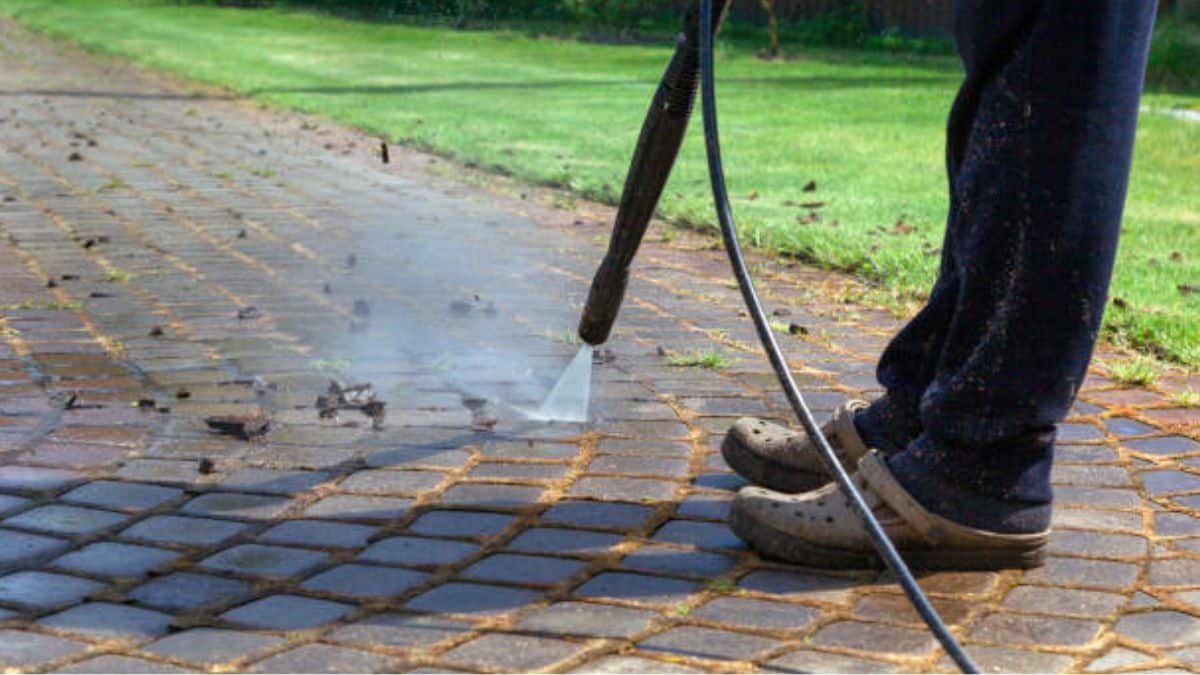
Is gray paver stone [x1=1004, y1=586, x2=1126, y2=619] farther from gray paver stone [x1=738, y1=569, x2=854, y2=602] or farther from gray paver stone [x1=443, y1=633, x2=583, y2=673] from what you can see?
gray paver stone [x1=443, y1=633, x2=583, y2=673]

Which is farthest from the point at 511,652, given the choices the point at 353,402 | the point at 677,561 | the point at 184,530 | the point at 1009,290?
the point at 353,402

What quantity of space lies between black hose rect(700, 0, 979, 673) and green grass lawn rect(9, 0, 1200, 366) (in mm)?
2200

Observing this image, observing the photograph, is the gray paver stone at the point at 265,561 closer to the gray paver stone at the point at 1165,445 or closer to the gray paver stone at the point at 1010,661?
the gray paver stone at the point at 1010,661

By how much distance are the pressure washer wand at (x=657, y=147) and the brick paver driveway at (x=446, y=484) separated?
41 cm

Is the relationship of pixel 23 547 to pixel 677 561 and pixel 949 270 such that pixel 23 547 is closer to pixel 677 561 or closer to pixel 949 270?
pixel 677 561

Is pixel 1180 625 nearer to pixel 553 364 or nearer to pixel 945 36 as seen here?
pixel 553 364

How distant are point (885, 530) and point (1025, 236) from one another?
522 millimetres

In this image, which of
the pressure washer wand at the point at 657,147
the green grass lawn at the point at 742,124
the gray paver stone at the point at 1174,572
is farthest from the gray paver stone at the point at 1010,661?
the green grass lawn at the point at 742,124

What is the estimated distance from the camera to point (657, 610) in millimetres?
2838

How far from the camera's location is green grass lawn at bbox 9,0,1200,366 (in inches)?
251

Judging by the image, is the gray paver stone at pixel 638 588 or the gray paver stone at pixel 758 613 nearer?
the gray paver stone at pixel 758 613

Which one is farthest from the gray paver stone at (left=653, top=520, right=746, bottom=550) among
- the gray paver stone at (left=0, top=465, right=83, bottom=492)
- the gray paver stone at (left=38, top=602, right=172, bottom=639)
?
the gray paver stone at (left=0, top=465, right=83, bottom=492)

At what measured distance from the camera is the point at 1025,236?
288 cm

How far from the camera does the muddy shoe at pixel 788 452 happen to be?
341 cm
